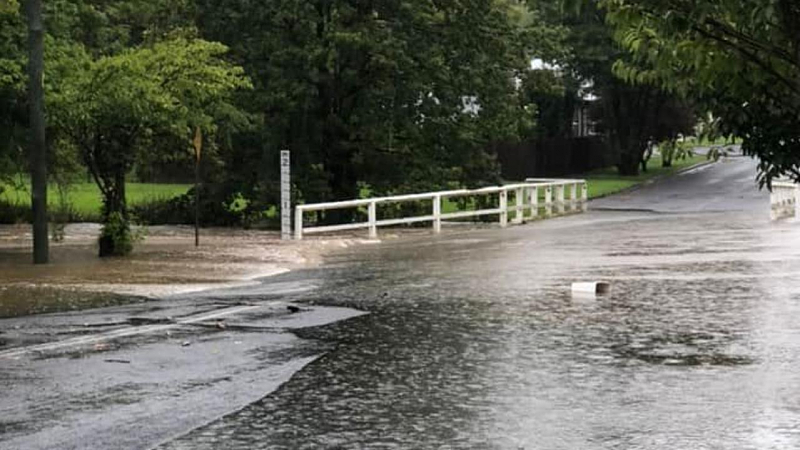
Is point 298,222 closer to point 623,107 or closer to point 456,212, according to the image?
point 456,212

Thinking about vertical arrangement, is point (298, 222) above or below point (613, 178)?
below

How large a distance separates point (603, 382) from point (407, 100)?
859 inches

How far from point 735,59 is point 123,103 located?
1380 cm

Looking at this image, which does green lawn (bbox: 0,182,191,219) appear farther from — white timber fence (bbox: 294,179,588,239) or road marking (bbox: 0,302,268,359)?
road marking (bbox: 0,302,268,359)

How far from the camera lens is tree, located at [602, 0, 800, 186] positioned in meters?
5.76

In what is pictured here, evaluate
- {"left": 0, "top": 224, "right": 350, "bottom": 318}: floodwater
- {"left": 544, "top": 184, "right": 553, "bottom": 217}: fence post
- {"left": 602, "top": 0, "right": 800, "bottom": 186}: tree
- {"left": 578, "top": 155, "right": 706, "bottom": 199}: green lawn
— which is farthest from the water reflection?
{"left": 578, "top": 155, "right": 706, "bottom": 199}: green lawn

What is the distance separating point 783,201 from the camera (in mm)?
29859

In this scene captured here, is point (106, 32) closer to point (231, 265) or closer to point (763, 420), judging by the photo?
point (231, 265)

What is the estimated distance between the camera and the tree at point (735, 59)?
18.9 ft

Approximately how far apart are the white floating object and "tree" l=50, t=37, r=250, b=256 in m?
7.68

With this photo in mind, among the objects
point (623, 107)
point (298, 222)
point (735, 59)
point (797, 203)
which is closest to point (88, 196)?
point (298, 222)

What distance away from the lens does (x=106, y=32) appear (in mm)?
25859

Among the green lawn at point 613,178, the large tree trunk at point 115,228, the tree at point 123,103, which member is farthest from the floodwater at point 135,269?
the green lawn at point 613,178

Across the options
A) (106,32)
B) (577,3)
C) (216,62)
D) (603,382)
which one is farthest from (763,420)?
(106,32)
